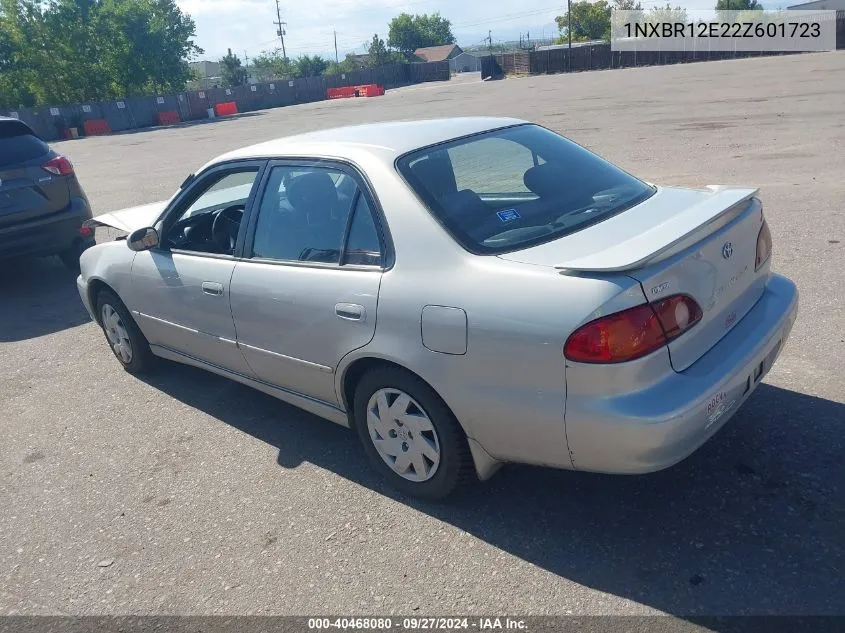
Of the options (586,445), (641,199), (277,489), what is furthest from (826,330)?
(277,489)

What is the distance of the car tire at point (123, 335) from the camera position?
16.1 ft

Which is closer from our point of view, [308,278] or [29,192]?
[308,278]

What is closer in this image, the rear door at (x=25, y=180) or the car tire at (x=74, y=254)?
the rear door at (x=25, y=180)

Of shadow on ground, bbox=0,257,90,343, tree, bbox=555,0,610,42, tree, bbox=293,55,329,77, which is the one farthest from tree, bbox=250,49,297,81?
shadow on ground, bbox=0,257,90,343

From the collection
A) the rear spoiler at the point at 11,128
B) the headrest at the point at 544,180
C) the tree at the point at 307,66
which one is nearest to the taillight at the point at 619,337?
the headrest at the point at 544,180

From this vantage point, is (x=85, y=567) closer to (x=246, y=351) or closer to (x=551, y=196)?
(x=246, y=351)

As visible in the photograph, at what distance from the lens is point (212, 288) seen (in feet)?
13.0

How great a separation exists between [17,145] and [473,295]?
6725 mm

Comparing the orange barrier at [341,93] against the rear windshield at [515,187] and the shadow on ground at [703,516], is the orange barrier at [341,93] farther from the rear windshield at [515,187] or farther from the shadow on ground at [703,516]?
the shadow on ground at [703,516]

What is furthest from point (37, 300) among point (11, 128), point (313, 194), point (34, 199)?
point (313, 194)

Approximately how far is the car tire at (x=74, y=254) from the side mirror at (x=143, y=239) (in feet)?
13.7

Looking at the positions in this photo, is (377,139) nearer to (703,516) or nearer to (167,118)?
(703,516)

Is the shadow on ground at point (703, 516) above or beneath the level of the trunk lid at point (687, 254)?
beneath

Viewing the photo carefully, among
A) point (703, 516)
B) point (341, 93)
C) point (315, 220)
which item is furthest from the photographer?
point (341, 93)
